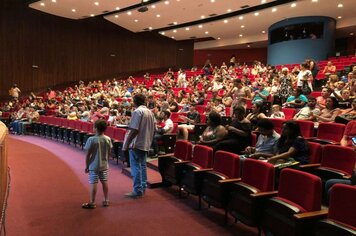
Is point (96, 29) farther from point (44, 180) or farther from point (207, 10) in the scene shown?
point (44, 180)

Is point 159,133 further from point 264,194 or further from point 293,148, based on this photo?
point 264,194

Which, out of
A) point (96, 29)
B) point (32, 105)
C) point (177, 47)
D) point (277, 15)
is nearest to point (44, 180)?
point (32, 105)

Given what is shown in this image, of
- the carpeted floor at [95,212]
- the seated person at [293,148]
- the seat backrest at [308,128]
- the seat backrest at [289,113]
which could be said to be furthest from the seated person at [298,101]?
the carpeted floor at [95,212]

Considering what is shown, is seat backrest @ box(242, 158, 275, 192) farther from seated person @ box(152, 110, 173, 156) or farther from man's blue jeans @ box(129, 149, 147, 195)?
seated person @ box(152, 110, 173, 156)

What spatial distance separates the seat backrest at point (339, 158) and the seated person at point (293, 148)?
183 millimetres

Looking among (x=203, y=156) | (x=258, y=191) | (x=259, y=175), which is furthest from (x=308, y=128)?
(x=258, y=191)

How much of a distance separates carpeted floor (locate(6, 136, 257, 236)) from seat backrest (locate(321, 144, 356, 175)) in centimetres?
105

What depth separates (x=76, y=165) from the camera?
626 cm

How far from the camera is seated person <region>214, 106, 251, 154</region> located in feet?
14.5

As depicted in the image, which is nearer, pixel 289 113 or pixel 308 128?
pixel 308 128

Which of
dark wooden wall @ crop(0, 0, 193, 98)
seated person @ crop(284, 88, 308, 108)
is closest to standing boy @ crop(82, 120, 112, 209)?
seated person @ crop(284, 88, 308, 108)

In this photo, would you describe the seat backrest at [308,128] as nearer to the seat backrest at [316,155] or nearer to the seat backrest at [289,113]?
the seat backrest at [289,113]

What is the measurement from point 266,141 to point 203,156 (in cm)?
76

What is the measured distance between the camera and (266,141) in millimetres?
3977
